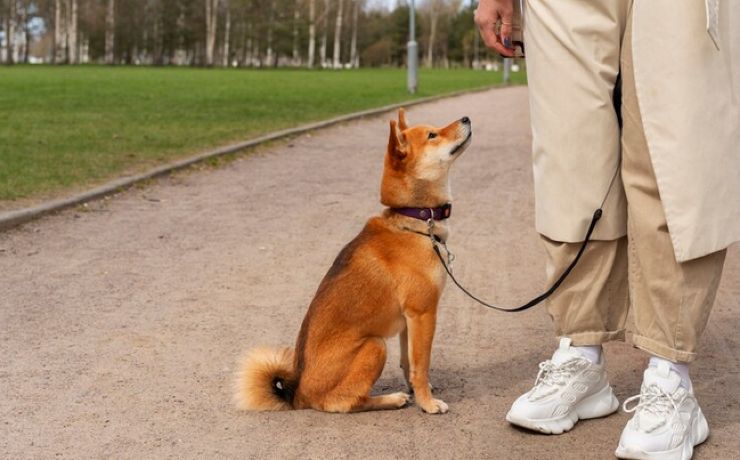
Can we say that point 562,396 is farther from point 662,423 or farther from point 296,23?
point 296,23

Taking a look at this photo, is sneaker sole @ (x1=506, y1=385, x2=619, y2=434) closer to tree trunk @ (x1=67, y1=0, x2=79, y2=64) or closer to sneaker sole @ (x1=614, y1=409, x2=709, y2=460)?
sneaker sole @ (x1=614, y1=409, x2=709, y2=460)

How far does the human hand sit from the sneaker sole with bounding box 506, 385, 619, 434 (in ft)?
4.17

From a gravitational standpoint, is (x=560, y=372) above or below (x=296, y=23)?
below

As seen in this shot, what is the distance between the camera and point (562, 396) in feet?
12.0

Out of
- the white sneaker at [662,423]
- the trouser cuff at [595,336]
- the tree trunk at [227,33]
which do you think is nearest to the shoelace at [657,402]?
the white sneaker at [662,423]

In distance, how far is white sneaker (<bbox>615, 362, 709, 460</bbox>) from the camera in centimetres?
334

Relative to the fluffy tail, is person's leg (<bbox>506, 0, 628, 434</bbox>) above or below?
above

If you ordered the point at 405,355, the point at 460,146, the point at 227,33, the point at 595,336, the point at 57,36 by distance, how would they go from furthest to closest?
the point at 227,33, the point at 57,36, the point at 405,355, the point at 460,146, the point at 595,336

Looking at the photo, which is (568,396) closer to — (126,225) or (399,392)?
(399,392)

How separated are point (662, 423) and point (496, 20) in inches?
58.9

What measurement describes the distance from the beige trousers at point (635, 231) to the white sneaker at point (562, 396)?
275 millimetres

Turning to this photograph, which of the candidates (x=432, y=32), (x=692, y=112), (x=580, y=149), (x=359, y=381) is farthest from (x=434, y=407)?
(x=432, y=32)

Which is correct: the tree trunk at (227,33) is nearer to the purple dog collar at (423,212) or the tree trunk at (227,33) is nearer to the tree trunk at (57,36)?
the tree trunk at (57,36)

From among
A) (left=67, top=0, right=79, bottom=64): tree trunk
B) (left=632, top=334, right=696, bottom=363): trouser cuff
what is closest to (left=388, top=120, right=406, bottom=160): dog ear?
(left=632, top=334, right=696, bottom=363): trouser cuff
